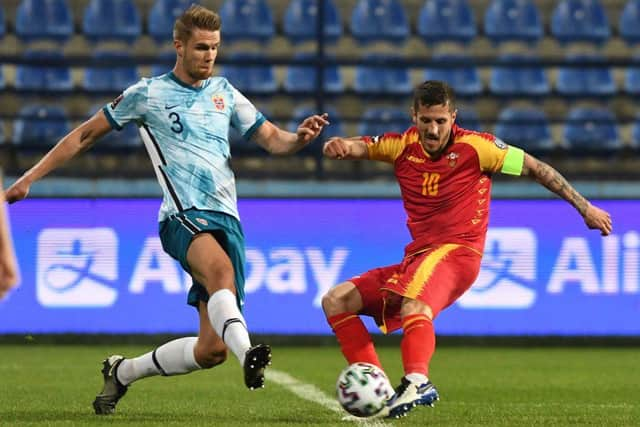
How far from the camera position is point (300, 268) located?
11.8 m

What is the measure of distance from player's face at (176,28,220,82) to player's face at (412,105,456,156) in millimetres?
1037

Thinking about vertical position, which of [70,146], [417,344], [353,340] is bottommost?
[353,340]

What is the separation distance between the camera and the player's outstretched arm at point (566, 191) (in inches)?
261

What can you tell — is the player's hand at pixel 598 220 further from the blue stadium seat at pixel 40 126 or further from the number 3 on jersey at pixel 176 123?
the blue stadium seat at pixel 40 126

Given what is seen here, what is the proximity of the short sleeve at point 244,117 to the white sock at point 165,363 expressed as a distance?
43.6 inches

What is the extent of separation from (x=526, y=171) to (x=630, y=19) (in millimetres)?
10565

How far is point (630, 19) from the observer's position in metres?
16.8

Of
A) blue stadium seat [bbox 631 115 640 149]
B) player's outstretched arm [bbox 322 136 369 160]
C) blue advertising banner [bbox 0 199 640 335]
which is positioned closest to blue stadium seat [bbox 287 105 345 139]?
blue advertising banner [bbox 0 199 640 335]

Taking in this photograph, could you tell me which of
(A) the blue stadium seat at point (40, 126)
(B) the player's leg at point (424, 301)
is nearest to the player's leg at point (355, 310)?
(B) the player's leg at point (424, 301)

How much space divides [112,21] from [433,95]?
10063 millimetres

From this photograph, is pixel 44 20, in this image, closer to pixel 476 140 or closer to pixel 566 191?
pixel 476 140

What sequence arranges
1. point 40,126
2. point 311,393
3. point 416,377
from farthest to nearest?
point 40,126, point 311,393, point 416,377

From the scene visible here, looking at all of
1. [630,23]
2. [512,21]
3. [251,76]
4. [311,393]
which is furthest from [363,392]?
[630,23]

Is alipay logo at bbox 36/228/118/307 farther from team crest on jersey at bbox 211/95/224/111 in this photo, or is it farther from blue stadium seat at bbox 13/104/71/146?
team crest on jersey at bbox 211/95/224/111
